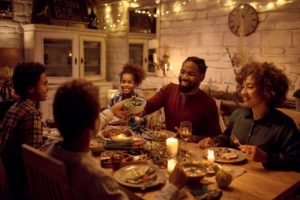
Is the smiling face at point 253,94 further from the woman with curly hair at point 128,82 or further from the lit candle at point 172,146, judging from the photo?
the woman with curly hair at point 128,82

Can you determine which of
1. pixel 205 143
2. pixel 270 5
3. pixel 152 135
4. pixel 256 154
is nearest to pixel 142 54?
pixel 270 5

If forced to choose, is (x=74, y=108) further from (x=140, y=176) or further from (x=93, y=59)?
(x=93, y=59)

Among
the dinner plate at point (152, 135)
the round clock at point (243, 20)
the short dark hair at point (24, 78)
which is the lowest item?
the dinner plate at point (152, 135)

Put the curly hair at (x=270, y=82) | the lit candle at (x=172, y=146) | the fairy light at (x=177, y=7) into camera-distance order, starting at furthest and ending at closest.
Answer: the fairy light at (x=177, y=7), the curly hair at (x=270, y=82), the lit candle at (x=172, y=146)

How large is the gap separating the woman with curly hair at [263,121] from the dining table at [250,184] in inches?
3.6

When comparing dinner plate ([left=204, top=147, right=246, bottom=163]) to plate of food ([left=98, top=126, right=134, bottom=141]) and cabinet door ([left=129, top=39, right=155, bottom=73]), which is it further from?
cabinet door ([left=129, top=39, right=155, bottom=73])

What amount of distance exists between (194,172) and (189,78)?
46.0 inches

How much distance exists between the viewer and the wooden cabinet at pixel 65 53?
14.5 feet

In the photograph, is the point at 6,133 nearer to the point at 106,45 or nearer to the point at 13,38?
the point at 13,38

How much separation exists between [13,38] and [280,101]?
389 centimetres

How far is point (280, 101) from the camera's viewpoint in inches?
79.9

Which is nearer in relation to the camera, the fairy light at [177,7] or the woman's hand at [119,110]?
the woman's hand at [119,110]

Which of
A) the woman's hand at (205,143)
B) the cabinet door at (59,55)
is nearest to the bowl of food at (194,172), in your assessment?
the woman's hand at (205,143)

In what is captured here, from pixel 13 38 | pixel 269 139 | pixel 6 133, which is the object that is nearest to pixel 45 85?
pixel 6 133
